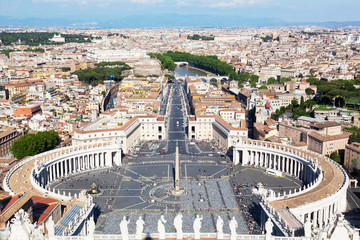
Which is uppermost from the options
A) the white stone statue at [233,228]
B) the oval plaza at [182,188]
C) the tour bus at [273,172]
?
the white stone statue at [233,228]

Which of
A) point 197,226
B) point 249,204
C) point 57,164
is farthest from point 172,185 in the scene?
point 197,226

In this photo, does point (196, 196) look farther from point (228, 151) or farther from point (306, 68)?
point (306, 68)

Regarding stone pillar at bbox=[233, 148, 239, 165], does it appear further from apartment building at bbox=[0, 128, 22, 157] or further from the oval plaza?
apartment building at bbox=[0, 128, 22, 157]

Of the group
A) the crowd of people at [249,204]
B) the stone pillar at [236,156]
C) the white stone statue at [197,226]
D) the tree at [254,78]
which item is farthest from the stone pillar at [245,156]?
the tree at [254,78]

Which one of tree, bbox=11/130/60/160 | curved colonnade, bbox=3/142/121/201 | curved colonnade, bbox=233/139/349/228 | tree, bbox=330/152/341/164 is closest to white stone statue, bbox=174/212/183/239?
curved colonnade, bbox=233/139/349/228

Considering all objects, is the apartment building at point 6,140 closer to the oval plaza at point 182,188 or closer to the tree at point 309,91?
the oval plaza at point 182,188
